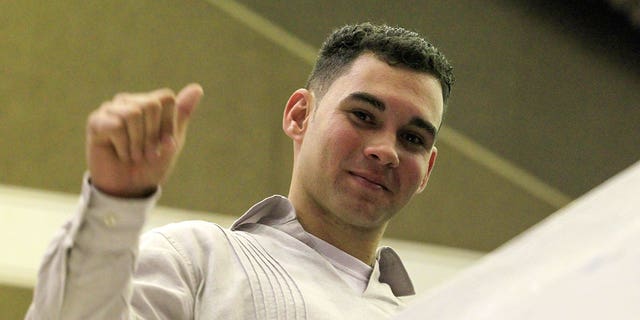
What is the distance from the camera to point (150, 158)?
0.89 m

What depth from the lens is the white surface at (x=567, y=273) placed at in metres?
0.41

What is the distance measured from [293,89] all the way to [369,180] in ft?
8.69

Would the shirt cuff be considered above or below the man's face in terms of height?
below

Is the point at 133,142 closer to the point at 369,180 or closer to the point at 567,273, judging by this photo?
the point at 567,273

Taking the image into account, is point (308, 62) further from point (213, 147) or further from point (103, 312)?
point (103, 312)

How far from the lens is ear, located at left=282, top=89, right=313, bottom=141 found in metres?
1.64

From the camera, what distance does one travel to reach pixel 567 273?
43cm

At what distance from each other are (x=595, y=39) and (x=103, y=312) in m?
4.10

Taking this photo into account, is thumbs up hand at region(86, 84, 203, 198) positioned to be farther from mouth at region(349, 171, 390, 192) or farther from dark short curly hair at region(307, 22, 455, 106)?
dark short curly hair at region(307, 22, 455, 106)

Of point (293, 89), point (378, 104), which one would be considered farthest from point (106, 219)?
point (293, 89)

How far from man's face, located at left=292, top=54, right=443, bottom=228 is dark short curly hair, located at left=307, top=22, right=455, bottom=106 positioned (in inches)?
1.6

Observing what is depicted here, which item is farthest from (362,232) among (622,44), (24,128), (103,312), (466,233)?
(622,44)

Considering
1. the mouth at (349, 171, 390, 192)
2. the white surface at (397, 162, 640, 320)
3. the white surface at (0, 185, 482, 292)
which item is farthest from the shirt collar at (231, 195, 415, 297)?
the white surface at (0, 185, 482, 292)

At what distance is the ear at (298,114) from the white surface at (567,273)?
113 cm
